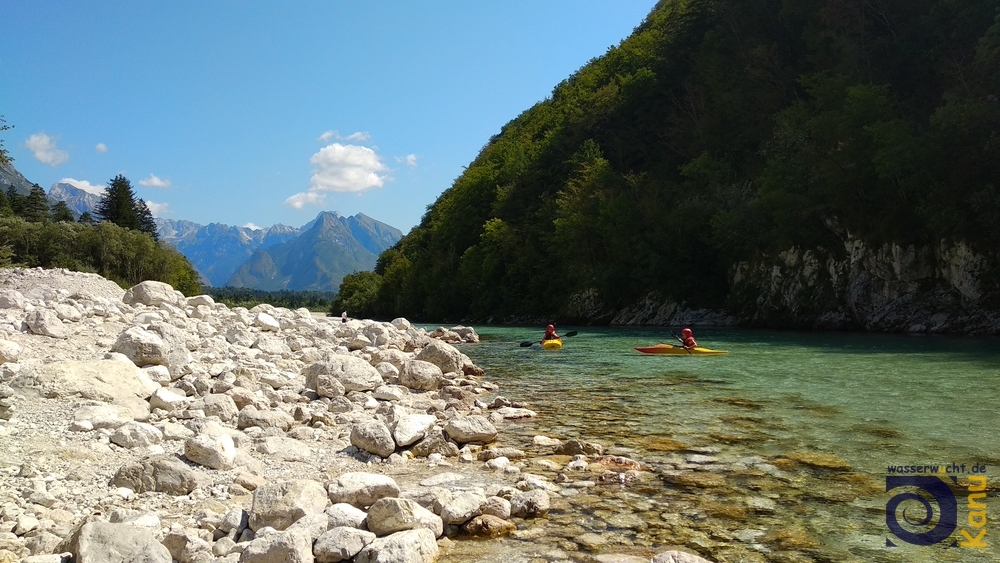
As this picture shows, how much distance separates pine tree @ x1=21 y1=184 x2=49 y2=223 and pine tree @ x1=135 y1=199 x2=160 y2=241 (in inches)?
337

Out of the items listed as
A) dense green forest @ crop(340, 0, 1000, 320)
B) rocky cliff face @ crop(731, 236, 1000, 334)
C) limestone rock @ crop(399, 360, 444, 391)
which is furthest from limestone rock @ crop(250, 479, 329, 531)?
dense green forest @ crop(340, 0, 1000, 320)

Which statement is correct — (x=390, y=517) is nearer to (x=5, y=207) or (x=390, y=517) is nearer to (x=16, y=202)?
(x=5, y=207)

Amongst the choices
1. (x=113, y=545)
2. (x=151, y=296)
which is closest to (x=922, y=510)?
(x=113, y=545)

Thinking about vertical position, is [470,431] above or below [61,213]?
below

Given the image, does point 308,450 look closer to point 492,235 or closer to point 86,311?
point 86,311

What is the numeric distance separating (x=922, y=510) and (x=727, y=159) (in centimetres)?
4547

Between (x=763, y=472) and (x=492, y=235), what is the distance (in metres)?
61.1

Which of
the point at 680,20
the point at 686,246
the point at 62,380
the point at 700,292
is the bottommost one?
the point at 62,380

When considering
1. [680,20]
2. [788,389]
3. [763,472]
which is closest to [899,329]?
[788,389]

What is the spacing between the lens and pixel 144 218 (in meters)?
73.6

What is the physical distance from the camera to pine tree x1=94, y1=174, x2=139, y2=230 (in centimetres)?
6819

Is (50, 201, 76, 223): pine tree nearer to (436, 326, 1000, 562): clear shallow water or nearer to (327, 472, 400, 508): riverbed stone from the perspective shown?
(436, 326, 1000, 562): clear shallow water

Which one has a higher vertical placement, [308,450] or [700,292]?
[700,292]

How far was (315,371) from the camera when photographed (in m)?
11.2
